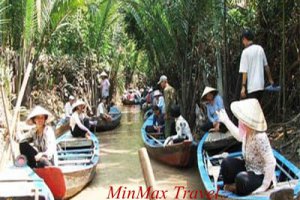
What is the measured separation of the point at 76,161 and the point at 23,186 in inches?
87.0

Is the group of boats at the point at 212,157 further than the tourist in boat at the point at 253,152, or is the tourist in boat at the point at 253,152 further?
the group of boats at the point at 212,157

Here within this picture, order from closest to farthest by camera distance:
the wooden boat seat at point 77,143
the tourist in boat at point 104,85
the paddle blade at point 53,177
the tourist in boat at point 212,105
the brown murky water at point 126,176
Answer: the paddle blade at point 53,177 < the brown murky water at point 126,176 < the tourist in boat at point 212,105 < the wooden boat seat at point 77,143 < the tourist in boat at point 104,85

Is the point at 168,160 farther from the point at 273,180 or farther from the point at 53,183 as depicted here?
the point at 273,180

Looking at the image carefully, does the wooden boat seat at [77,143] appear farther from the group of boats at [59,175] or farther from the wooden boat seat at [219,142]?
the wooden boat seat at [219,142]

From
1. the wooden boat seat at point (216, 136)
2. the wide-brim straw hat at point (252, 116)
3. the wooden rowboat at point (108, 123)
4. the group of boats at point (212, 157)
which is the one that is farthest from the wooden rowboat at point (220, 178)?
the wooden rowboat at point (108, 123)

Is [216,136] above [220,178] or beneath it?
above

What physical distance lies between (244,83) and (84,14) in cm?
828

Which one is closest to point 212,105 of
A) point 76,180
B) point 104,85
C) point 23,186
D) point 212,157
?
point 212,157

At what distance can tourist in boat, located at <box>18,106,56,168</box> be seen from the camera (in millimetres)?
5191

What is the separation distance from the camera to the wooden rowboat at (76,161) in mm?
5774

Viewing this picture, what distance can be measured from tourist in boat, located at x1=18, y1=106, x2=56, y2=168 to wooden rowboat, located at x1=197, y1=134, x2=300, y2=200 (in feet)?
5.99

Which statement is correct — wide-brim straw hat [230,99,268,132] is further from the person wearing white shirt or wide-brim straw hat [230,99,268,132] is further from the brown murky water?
the person wearing white shirt

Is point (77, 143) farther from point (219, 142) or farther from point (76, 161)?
point (219, 142)

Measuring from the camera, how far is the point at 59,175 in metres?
5.05
